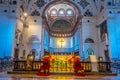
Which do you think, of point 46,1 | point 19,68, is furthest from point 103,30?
point 19,68

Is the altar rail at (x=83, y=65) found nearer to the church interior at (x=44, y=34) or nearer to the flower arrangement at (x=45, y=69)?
the church interior at (x=44, y=34)

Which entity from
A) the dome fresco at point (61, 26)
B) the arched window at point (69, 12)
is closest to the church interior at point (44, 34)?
the arched window at point (69, 12)

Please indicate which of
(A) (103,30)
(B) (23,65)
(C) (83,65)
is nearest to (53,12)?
(A) (103,30)

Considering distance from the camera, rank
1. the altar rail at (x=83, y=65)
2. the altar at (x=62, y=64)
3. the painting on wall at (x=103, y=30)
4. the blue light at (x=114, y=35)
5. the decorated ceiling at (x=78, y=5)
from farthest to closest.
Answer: the decorated ceiling at (x=78, y=5), the painting on wall at (x=103, y=30), the blue light at (x=114, y=35), the altar at (x=62, y=64), the altar rail at (x=83, y=65)

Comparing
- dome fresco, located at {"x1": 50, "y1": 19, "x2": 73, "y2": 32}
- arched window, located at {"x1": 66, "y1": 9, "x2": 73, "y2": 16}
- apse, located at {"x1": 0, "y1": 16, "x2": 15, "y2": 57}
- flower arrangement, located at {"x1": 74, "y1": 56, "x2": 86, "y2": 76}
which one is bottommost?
flower arrangement, located at {"x1": 74, "y1": 56, "x2": 86, "y2": 76}

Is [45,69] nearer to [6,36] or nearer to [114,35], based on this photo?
[6,36]

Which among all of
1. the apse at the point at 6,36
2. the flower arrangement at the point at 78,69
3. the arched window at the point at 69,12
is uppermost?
the arched window at the point at 69,12

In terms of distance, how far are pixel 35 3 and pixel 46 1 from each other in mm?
1732

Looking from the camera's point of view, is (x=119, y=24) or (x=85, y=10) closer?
(x=119, y=24)

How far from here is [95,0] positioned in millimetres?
21859

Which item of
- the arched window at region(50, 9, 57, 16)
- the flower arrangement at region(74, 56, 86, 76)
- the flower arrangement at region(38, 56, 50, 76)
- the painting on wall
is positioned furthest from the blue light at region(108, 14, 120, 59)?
the arched window at region(50, 9, 57, 16)

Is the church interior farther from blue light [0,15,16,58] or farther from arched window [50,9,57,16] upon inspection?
arched window [50,9,57,16]

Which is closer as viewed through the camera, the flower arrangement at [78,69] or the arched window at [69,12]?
the flower arrangement at [78,69]

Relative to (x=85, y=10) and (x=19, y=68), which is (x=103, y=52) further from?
(x=19, y=68)
